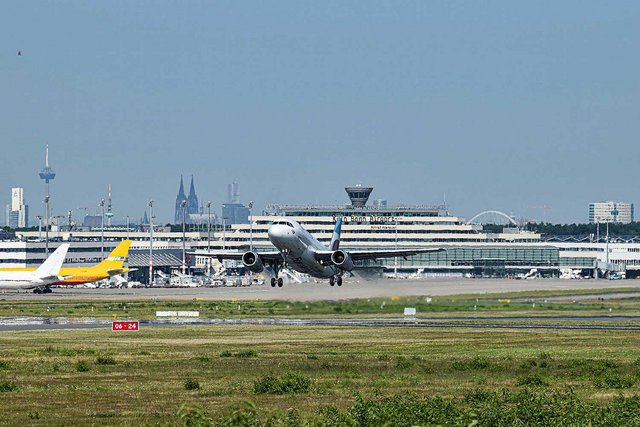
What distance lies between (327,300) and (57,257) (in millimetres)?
82103

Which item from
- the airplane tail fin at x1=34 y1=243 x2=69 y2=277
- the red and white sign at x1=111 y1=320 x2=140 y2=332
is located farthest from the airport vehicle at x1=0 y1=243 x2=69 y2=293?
the red and white sign at x1=111 y1=320 x2=140 y2=332

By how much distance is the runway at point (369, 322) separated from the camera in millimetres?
93750

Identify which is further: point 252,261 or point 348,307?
point 348,307

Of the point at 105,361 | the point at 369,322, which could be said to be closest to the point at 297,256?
the point at 369,322

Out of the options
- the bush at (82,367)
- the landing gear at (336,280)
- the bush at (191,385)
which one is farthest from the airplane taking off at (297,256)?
the bush at (191,385)

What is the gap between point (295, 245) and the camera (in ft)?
320

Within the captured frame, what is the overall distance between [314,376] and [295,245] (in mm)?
42553

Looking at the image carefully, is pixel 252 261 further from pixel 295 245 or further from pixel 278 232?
pixel 278 232

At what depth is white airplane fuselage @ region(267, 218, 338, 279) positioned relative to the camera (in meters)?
95.9

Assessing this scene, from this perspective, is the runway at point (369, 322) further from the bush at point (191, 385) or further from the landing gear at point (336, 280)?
the bush at point (191, 385)

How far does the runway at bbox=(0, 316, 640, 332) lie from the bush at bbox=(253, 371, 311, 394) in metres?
42.9

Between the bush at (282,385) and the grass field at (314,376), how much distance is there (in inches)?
3.9

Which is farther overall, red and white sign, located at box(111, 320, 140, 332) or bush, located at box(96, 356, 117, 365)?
red and white sign, located at box(111, 320, 140, 332)

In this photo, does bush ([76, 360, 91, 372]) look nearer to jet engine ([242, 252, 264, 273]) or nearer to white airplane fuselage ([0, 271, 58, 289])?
jet engine ([242, 252, 264, 273])
